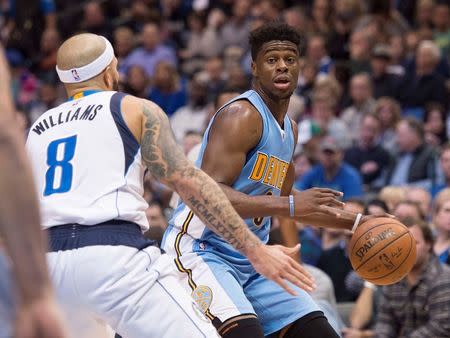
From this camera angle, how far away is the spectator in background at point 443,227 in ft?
28.1

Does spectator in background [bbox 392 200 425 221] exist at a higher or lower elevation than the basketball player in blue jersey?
lower

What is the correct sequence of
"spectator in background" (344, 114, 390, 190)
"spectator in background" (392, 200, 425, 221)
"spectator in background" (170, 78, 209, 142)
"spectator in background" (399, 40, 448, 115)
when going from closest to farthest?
"spectator in background" (392, 200, 425, 221) < "spectator in background" (344, 114, 390, 190) < "spectator in background" (399, 40, 448, 115) < "spectator in background" (170, 78, 209, 142)

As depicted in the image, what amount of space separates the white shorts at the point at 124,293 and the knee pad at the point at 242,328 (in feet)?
2.06

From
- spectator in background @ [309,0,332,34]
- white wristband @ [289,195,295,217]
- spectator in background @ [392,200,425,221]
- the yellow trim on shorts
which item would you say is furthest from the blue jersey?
spectator in background @ [309,0,332,34]

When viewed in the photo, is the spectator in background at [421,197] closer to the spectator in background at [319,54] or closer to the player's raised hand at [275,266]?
the spectator in background at [319,54]

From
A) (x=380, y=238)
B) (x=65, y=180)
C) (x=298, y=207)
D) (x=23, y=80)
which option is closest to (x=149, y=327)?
(x=65, y=180)

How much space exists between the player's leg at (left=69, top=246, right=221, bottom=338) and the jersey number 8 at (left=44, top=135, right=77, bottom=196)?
13.0 inches

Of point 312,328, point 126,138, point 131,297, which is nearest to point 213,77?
point 312,328

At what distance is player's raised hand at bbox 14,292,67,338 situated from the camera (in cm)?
250

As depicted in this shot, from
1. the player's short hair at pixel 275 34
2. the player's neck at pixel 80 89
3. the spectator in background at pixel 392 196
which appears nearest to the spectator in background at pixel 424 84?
the spectator in background at pixel 392 196

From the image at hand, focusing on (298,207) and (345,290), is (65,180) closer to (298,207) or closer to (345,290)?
(298,207)

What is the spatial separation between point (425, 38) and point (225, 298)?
8.96 meters

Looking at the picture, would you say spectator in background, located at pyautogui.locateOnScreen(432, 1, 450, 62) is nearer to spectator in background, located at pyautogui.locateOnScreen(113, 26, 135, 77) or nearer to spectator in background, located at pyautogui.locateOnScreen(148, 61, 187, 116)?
spectator in background, located at pyautogui.locateOnScreen(148, 61, 187, 116)

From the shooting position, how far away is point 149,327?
439cm
